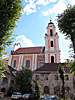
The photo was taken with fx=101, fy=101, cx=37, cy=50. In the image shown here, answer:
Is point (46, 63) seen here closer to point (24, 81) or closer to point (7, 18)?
point (24, 81)

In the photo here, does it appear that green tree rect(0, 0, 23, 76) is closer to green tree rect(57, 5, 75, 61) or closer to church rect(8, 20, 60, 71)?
green tree rect(57, 5, 75, 61)

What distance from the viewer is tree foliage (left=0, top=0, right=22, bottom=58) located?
7535 millimetres

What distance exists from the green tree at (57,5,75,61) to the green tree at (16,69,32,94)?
14614 mm

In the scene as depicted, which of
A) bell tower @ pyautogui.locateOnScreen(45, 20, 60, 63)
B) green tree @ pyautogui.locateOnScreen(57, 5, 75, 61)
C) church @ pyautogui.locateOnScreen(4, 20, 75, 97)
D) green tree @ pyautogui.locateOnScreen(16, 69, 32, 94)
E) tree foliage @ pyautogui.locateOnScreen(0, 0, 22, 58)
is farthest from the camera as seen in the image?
bell tower @ pyautogui.locateOnScreen(45, 20, 60, 63)

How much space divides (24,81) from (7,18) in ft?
65.2

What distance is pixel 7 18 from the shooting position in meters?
7.66

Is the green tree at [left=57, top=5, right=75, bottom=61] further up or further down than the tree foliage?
further up

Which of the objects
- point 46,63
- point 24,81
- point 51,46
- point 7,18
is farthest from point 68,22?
point 51,46

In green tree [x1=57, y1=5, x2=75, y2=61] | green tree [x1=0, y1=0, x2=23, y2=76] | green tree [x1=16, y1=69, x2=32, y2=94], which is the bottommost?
green tree [x1=16, y1=69, x2=32, y2=94]

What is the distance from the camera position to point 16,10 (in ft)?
27.3

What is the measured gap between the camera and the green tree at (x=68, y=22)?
15291 mm

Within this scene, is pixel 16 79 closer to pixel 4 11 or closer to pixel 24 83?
pixel 24 83

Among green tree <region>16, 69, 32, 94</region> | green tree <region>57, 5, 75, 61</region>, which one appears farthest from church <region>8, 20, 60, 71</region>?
green tree <region>57, 5, 75, 61</region>

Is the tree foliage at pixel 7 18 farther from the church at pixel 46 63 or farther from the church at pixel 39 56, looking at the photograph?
the church at pixel 39 56
